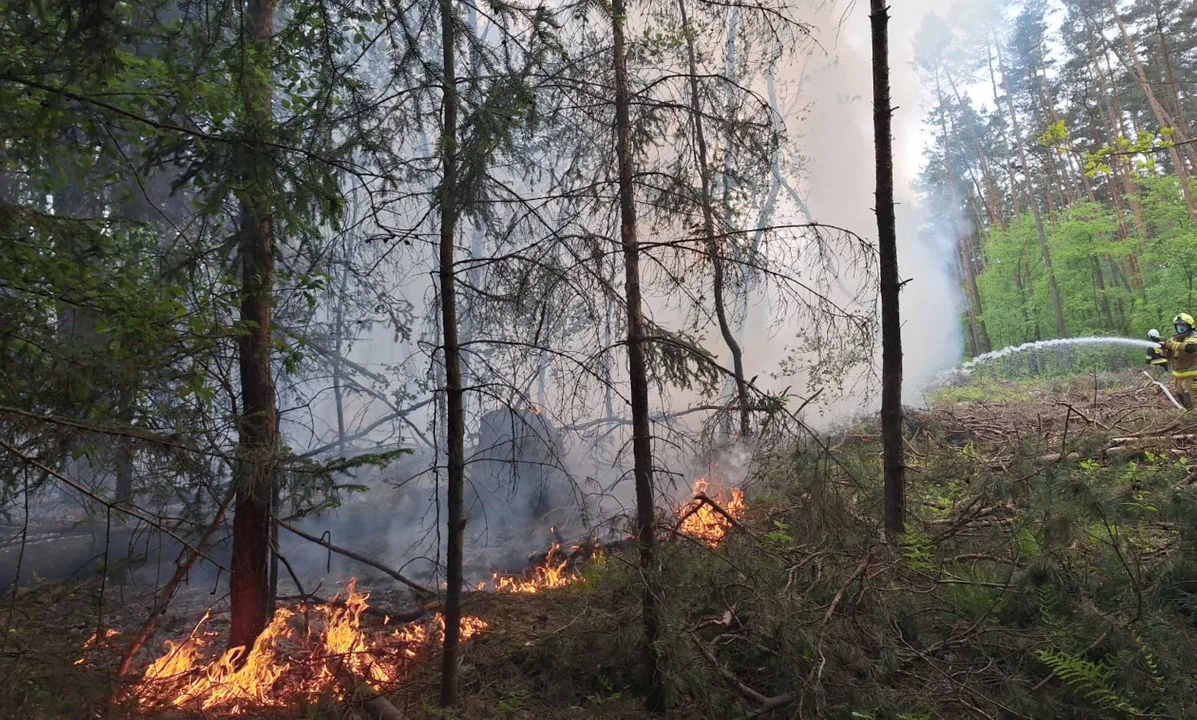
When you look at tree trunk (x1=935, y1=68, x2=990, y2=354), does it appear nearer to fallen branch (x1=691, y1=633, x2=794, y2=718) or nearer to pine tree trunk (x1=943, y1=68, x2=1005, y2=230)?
pine tree trunk (x1=943, y1=68, x2=1005, y2=230)

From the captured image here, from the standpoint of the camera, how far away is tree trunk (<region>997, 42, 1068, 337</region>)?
19547mm

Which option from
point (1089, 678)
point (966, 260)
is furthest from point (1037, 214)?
point (1089, 678)

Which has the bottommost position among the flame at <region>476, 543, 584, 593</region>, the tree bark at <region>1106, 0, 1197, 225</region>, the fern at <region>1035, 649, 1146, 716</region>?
the fern at <region>1035, 649, 1146, 716</region>

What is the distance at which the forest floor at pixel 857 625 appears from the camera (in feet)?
12.6

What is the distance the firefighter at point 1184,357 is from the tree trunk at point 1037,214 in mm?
10514

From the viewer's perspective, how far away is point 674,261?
456cm

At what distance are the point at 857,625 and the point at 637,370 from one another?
7.40 feet

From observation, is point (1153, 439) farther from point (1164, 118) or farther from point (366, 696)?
point (1164, 118)

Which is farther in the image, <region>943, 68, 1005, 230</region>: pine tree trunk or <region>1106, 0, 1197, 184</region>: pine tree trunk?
<region>943, 68, 1005, 230</region>: pine tree trunk

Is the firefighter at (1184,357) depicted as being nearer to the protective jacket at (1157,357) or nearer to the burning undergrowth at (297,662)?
the protective jacket at (1157,357)

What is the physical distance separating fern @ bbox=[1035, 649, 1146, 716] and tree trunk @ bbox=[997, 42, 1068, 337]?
18784mm

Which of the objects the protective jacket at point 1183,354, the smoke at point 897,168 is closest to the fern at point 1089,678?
the protective jacket at point 1183,354

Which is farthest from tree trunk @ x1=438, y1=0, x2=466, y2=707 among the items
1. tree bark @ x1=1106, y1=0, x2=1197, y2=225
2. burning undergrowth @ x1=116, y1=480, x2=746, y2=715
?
tree bark @ x1=1106, y1=0, x2=1197, y2=225

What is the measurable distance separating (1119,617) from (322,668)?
5903mm
